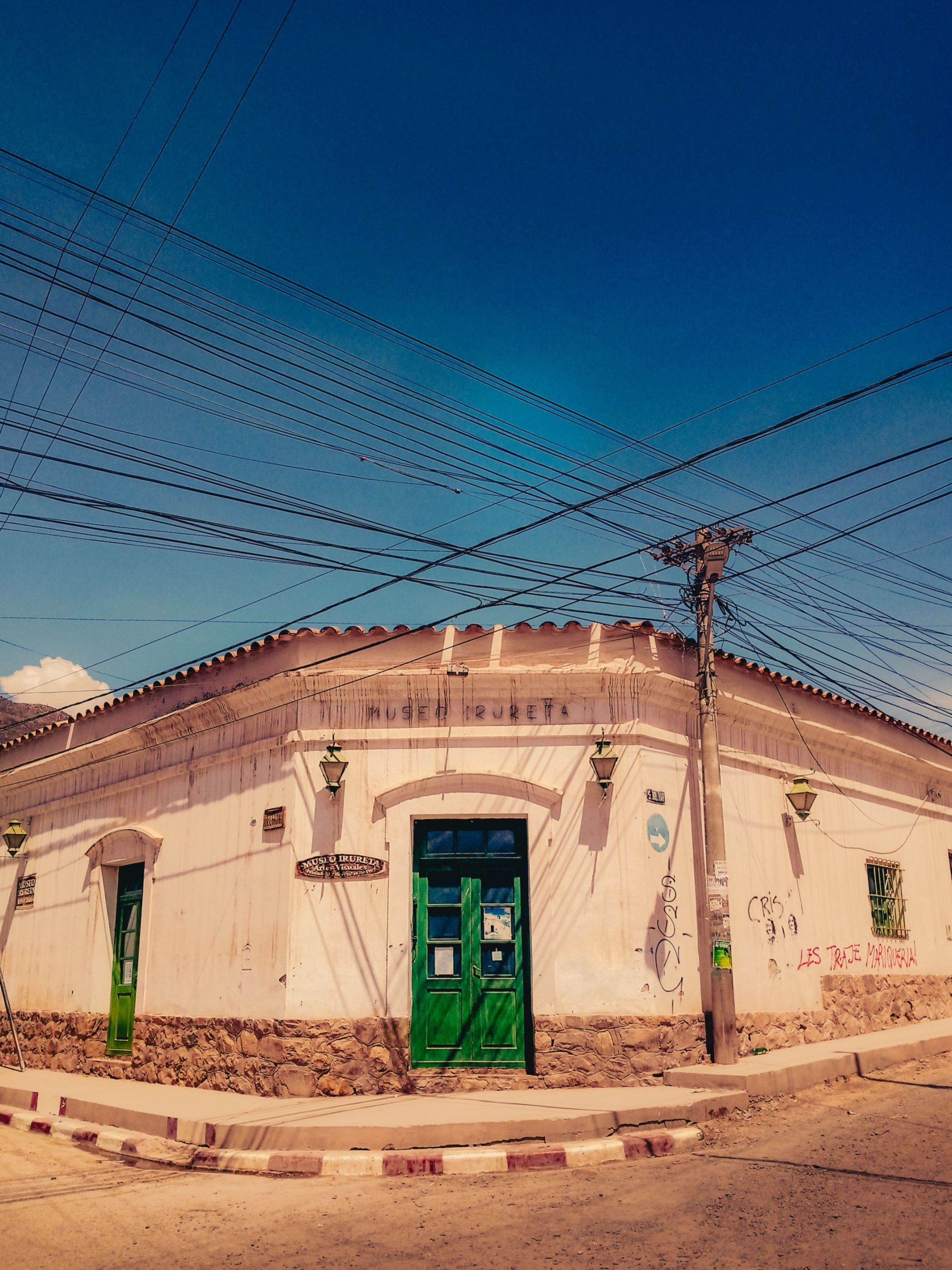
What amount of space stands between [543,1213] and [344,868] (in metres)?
4.93

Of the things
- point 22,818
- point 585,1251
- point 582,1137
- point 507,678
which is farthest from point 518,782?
point 22,818

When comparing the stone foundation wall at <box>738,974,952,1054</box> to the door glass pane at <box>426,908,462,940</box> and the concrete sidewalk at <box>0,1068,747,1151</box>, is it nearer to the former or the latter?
the concrete sidewalk at <box>0,1068,747,1151</box>

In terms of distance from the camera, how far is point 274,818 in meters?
10.8

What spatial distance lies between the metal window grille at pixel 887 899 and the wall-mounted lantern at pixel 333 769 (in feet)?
26.5

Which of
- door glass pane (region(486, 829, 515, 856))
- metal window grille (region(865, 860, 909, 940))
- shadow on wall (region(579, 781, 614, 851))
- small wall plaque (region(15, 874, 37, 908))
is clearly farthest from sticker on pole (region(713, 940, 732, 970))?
small wall plaque (region(15, 874, 37, 908))

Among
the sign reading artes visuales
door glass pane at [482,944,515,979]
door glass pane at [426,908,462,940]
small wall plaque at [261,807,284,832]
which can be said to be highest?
small wall plaque at [261,807,284,832]

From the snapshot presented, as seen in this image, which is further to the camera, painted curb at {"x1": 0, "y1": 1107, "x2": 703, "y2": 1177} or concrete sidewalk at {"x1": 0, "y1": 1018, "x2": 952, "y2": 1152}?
concrete sidewalk at {"x1": 0, "y1": 1018, "x2": 952, "y2": 1152}

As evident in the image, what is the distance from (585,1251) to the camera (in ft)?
16.9

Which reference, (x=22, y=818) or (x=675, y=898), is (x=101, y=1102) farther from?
(x=22, y=818)

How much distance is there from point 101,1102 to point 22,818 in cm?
700

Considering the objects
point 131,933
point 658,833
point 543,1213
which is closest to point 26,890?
point 131,933

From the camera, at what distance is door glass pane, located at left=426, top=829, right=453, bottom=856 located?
10656mm

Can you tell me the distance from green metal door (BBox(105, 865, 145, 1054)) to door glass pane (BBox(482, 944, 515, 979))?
455cm

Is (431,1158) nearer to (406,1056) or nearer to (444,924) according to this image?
(406,1056)
